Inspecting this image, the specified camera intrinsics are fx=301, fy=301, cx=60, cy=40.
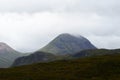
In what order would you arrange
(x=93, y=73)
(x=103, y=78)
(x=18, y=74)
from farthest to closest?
(x=18, y=74), (x=93, y=73), (x=103, y=78)

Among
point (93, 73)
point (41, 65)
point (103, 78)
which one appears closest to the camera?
point (103, 78)

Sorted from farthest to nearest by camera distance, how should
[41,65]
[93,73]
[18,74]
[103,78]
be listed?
[41,65] → [18,74] → [93,73] → [103,78]

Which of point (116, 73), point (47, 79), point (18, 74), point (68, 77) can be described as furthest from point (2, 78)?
point (116, 73)

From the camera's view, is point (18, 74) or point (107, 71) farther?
point (18, 74)

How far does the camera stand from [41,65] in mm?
130375

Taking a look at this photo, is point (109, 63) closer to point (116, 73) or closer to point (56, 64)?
point (116, 73)

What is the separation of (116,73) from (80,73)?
1200 centimetres

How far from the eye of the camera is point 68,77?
94.2 metres

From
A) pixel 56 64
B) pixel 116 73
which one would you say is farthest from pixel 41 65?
pixel 116 73

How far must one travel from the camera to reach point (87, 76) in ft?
316

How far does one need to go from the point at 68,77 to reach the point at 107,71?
47.4 feet

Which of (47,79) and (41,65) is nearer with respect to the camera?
(47,79)

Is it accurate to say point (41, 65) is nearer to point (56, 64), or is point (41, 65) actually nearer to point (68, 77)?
point (56, 64)

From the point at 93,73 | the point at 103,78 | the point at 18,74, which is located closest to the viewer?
the point at 103,78
